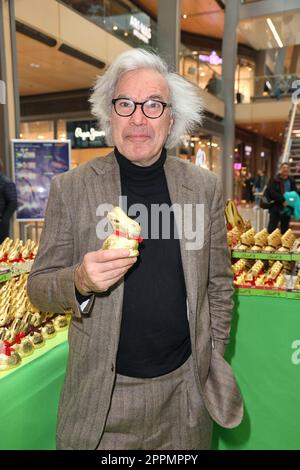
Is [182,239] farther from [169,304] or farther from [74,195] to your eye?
[74,195]

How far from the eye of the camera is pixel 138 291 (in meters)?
1.37

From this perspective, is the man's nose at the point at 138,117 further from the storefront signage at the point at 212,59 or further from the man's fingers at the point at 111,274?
the storefront signage at the point at 212,59

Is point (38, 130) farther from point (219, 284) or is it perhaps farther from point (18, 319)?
point (219, 284)

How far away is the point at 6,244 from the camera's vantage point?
2650mm

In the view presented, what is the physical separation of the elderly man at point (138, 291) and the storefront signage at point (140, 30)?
10.9 m

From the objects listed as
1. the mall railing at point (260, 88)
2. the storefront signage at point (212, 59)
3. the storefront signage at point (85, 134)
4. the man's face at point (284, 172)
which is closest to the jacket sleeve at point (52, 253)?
the man's face at point (284, 172)

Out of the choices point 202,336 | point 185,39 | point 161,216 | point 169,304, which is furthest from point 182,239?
point 185,39

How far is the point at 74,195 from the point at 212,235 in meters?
0.53

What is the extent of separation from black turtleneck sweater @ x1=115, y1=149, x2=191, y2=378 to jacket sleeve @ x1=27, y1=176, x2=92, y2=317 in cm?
21

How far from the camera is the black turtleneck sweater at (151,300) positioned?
53.9 inches

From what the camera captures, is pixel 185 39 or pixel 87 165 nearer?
pixel 87 165

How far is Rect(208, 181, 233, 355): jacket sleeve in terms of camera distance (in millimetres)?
1553

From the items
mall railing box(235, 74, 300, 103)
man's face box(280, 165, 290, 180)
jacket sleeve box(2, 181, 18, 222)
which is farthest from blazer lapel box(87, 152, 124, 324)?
mall railing box(235, 74, 300, 103)

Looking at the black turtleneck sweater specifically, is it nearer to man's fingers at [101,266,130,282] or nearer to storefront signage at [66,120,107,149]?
man's fingers at [101,266,130,282]
